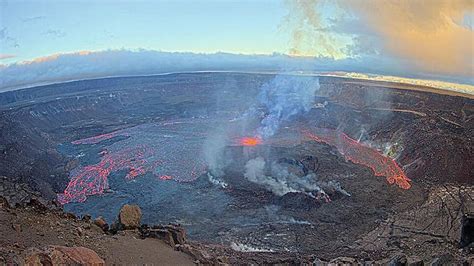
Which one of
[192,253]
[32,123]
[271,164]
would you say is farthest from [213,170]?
[32,123]

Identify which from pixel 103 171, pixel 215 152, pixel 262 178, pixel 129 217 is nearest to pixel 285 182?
pixel 262 178

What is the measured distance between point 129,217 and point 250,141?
131 feet

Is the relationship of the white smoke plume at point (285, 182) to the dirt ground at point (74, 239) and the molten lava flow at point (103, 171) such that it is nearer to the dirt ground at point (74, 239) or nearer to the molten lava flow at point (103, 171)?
the molten lava flow at point (103, 171)

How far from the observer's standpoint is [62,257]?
475 inches

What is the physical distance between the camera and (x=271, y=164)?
155ft

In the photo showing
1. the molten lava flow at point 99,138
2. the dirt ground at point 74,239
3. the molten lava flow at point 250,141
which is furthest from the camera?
the molten lava flow at point 99,138

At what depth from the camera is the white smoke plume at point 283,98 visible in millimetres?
74625

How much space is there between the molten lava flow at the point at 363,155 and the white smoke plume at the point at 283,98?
7.83 metres

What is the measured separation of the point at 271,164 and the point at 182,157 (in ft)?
36.8

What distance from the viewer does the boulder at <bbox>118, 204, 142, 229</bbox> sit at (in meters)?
19.9

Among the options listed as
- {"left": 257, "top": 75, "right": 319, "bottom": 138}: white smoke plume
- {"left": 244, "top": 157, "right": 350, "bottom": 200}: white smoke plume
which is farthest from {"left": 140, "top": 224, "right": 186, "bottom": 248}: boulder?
{"left": 257, "top": 75, "right": 319, "bottom": 138}: white smoke plume

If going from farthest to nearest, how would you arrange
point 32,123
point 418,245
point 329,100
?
1. point 329,100
2. point 32,123
3. point 418,245

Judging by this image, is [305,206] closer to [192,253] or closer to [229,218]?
[229,218]

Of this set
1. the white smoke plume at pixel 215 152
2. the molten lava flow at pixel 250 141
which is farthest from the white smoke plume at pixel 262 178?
the molten lava flow at pixel 250 141
